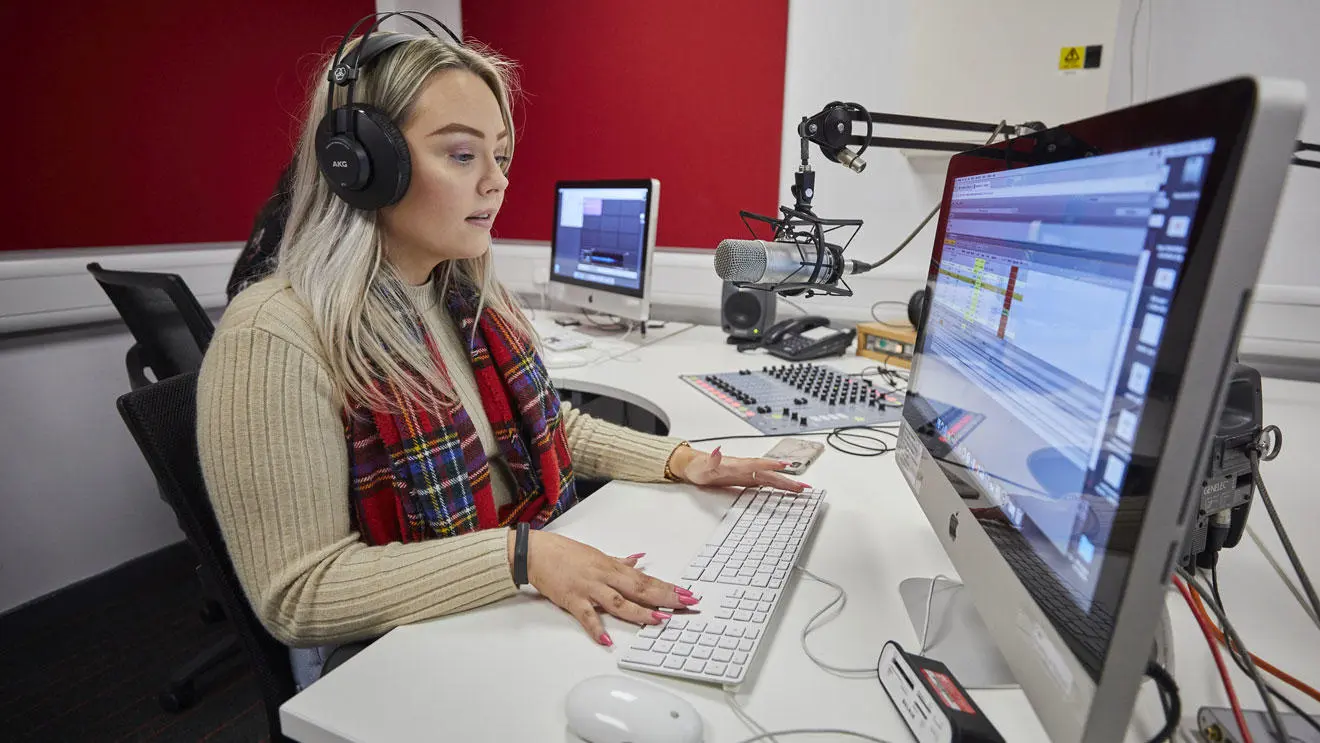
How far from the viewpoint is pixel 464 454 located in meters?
0.94

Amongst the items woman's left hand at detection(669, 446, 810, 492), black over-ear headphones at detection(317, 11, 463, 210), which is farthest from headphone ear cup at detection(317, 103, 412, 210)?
woman's left hand at detection(669, 446, 810, 492)

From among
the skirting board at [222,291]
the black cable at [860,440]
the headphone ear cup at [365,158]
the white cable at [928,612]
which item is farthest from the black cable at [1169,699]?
the skirting board at [222,291]

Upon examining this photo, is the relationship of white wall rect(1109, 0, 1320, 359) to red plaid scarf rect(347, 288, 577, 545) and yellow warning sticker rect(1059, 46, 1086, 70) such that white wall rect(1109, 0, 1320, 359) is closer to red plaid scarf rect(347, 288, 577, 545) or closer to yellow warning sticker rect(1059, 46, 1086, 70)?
yellow warning sticker rect(1059, 46, 1086, 70)

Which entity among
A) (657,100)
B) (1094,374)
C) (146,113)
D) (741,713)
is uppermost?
(657,100)

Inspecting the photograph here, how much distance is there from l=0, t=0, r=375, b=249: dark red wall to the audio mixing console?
1202mm

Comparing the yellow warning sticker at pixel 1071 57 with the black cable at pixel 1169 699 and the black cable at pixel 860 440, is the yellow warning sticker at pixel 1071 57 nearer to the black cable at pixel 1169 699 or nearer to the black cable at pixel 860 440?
the black cable at pixel 860 440

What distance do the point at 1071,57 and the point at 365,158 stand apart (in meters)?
1.87

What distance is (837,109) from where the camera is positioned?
2.76ft

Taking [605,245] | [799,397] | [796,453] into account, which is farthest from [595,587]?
[605,245]

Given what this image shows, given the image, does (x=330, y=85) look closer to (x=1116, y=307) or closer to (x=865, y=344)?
(x=1116, y=307)

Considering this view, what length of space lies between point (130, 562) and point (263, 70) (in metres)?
1.64

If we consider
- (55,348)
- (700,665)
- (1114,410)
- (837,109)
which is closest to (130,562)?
(55,348)

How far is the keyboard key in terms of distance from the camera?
644 mm

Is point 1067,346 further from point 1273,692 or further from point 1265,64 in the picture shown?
point 1265,64
